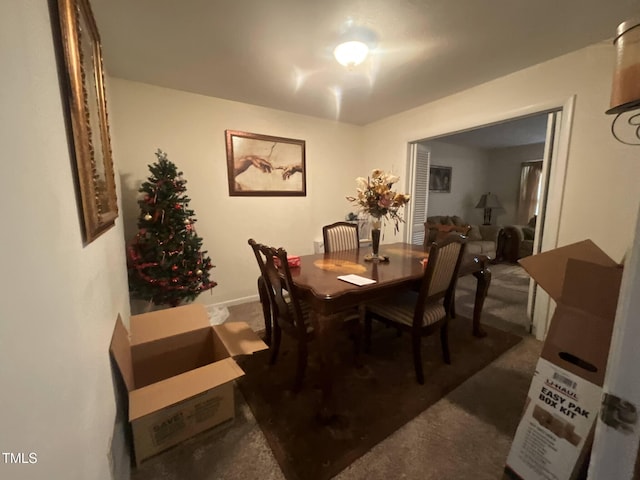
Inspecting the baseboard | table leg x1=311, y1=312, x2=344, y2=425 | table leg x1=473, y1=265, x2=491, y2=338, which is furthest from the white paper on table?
the baseboard

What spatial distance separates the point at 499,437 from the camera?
54.1 inches

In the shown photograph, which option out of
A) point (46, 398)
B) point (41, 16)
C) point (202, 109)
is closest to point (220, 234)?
point (202, 109)

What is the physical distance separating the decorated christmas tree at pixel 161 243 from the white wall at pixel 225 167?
0.38 metres

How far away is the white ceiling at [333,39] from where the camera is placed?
1555mm

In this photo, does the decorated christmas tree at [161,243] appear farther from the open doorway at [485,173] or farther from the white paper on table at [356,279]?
the open doorway at [485,173]

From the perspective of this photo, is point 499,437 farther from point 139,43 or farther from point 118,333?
point 139,43

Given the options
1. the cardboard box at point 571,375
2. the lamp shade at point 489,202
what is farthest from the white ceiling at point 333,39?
the lamp shade at point 489,202

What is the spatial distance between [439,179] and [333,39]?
433 cm

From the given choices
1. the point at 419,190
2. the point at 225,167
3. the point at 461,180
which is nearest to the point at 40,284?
the point at 225,167

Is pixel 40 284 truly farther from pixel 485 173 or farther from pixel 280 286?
pixel 485 173

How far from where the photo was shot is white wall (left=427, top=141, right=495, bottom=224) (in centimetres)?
540

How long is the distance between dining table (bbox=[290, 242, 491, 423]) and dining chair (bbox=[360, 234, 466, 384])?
13cm

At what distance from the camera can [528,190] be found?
18.1ft

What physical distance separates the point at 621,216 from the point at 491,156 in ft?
16.4
